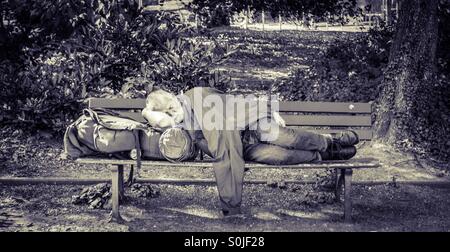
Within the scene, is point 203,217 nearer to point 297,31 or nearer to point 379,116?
point 379,116

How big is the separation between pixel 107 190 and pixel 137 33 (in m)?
3.47

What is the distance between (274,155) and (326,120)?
1093mm

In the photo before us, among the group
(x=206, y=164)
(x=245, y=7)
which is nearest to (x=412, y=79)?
(x=206, y=164)

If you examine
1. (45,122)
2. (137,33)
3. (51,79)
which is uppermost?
(137,33)

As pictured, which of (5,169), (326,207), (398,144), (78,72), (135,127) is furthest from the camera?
(78,72)

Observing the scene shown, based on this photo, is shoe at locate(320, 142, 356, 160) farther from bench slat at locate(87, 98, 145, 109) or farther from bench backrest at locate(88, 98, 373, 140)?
bench slat at locate(87, 98, 145, 109)

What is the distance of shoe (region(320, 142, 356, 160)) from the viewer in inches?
227

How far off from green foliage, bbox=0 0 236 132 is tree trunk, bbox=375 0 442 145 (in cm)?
215

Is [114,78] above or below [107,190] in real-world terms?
above

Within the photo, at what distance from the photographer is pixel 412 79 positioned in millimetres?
8375

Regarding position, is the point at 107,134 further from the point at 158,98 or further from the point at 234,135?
the point at 234,135

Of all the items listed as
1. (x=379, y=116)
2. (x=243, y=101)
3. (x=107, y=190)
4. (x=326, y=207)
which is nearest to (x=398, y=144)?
(x=379, y=116)

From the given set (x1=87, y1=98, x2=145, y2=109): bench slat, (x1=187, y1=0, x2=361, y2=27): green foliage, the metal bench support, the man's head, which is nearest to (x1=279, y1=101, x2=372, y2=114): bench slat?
the man's head

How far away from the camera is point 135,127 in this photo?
5555mm
